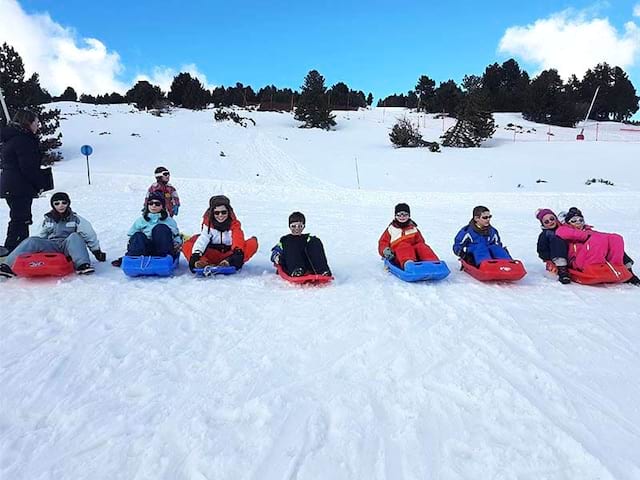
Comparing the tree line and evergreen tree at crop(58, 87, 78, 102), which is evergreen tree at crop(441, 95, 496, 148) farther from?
evergreen tree at crop(58, 87, 78, 102)

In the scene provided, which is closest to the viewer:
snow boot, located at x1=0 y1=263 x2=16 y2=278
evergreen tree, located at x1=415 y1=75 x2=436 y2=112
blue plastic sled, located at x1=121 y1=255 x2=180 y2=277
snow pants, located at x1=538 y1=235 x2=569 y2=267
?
snow boot, located at x1=0 y1=263 x2=16 y2=278

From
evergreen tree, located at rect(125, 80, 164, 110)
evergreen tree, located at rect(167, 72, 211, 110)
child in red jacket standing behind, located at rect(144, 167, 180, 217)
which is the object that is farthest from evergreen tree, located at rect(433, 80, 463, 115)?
child in red jacket standing behind, located at rect(144, 167, 180, 217)

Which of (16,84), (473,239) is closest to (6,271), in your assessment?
(473,239)

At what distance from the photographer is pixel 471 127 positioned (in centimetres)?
2441

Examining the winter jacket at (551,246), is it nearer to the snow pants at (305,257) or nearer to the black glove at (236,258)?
the snow pants at (305,257)

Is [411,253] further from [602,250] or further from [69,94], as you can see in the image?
[69,94]

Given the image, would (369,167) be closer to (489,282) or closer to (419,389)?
(489,282)

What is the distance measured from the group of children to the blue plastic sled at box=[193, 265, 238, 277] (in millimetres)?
62

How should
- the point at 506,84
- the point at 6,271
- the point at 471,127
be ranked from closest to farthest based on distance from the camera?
the point at 6,271 → the point at 471,127 → the point at 506,84

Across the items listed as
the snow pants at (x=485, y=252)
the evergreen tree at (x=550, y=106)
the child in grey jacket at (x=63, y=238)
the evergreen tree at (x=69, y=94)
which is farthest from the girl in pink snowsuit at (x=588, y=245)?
the evergreen tree at (x=69, y=94)

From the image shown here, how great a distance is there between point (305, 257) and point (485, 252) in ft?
7.51

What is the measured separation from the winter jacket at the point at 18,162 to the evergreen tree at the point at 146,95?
4307cm

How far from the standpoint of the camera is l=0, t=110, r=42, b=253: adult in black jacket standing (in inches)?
200

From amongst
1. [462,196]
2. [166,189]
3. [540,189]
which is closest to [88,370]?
[166,189]
